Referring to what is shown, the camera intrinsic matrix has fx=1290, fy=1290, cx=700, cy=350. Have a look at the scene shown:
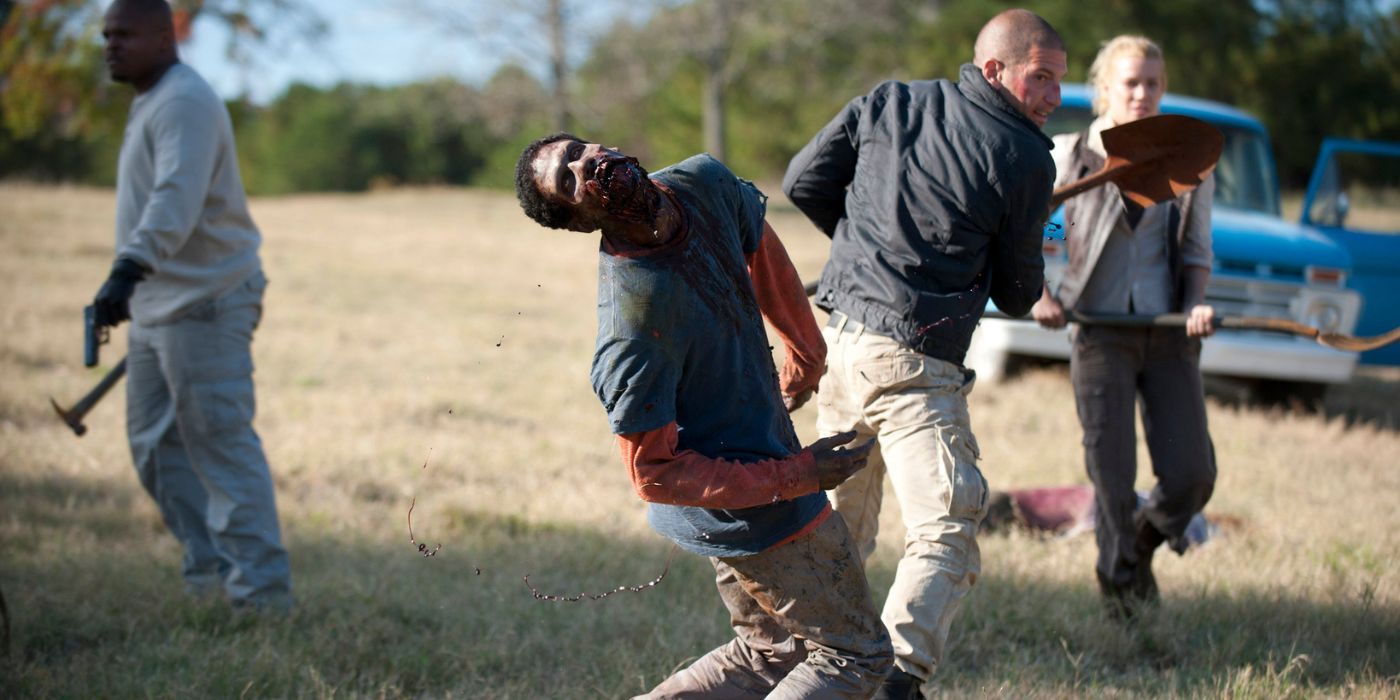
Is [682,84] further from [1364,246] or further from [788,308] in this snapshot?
[788,308]

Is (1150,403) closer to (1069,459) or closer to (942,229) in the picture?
(942,229)

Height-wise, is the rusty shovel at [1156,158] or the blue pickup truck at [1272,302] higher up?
the rusty shovel at [1156,158]

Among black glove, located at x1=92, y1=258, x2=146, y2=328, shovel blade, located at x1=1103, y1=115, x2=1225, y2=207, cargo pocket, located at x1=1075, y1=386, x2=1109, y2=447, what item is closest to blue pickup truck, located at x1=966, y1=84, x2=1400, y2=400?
cargo pocket, located at x1=1075, y1=386, x2=1109, y2=447

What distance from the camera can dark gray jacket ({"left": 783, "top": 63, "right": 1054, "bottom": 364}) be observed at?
3.37m

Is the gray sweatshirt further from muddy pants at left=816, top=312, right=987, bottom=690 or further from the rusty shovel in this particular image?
the rusty shovel

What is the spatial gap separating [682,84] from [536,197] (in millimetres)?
36350

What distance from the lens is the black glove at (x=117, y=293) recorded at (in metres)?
4.24

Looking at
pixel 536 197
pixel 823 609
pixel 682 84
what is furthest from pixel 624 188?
pixel 682 84

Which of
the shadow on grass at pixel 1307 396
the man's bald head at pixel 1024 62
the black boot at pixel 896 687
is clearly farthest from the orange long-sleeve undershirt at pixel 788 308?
the shadow on grass at pixel 1307 396

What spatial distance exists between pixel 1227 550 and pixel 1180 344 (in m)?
1.41

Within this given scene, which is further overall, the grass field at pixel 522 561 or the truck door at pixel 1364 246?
the truck door at pixel 1364 246

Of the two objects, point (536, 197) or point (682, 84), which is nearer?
point (536, 197)

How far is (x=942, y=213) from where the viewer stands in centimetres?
342

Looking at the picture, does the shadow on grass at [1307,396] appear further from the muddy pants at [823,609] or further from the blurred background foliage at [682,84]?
the blurred background foliage at [682,84]
